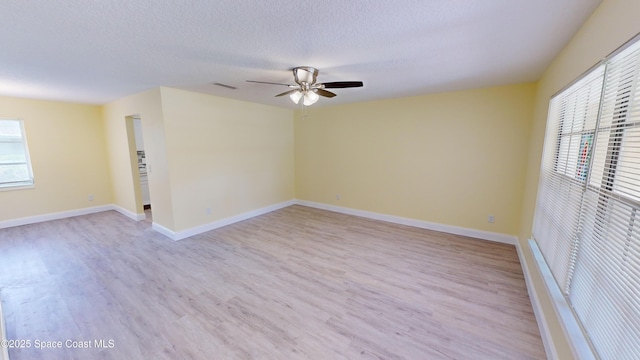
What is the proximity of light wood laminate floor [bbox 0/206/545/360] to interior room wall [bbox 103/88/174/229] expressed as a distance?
2.23ft

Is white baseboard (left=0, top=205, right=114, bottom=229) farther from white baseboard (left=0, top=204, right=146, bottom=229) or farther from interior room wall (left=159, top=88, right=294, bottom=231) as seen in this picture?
interior room wall (left=159, top=88, right=294, bottom=231)

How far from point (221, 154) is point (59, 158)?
346 cm

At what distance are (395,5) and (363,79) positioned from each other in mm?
1622

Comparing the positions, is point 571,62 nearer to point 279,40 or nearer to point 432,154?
point 432,154

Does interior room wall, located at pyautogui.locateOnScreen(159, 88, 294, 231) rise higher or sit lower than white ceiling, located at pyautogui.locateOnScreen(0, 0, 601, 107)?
lower

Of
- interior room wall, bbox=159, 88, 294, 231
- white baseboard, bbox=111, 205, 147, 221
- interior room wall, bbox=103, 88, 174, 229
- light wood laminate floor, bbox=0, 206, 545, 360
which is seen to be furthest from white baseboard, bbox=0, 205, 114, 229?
interior room wall, bbox=159, 88, 294, 231

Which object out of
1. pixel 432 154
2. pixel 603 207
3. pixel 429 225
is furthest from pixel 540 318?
pixel 432 154

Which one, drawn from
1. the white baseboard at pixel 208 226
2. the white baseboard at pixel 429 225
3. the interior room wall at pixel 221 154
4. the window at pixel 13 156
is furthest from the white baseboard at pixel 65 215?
the white baseboard at pixel 429 225

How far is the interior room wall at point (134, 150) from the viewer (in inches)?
146

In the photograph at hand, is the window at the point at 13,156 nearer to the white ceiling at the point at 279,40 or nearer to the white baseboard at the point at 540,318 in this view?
the white ceiling at the point at 279,40

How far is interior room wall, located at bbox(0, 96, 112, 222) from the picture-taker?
14.2ft

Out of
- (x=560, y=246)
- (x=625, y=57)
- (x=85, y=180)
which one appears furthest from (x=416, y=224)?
(x=85, y=180)

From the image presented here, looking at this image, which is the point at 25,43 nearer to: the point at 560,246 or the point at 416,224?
the point at 560,246

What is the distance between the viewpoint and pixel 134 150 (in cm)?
459
